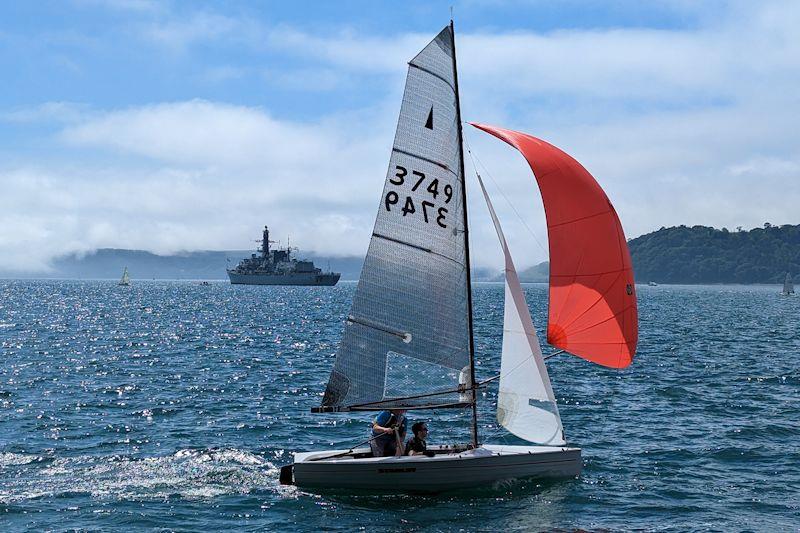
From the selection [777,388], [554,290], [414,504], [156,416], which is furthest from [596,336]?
[777,388]

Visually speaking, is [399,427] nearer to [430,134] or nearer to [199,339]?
[430,134]

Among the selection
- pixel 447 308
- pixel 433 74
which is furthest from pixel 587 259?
pixel 433 74

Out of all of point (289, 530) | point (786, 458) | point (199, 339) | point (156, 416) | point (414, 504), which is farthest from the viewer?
point (199, 339)

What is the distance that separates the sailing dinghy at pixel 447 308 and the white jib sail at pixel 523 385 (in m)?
0.02

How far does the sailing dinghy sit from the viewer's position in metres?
16.3

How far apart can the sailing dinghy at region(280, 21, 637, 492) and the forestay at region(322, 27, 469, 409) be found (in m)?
0.02

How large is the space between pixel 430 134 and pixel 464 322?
4037mm

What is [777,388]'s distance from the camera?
1237 inches

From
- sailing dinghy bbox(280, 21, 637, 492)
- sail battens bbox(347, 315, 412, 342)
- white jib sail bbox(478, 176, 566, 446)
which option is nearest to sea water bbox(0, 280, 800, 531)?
sailing dinghy bbox(280, 21, 637, 492)

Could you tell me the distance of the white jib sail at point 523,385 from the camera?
17386mm

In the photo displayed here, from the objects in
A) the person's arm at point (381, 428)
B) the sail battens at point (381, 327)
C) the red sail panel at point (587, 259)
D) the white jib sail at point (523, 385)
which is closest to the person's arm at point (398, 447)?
the person's arm at point (381, 428)

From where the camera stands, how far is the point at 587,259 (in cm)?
1638

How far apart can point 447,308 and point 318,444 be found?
7.05 metres

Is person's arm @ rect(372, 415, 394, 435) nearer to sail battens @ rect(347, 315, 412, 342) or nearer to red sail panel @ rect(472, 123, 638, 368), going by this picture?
sail battens @ rect(347, 315, 412, 342)
